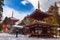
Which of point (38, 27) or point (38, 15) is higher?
point (38, 15)

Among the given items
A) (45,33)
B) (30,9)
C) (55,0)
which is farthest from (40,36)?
(55,0)

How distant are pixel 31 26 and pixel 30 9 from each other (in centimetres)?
18

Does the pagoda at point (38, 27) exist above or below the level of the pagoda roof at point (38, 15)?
below

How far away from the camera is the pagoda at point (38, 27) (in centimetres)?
142

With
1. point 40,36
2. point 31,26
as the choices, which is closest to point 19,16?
point 31,26

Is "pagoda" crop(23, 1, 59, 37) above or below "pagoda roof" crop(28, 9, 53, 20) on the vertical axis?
below

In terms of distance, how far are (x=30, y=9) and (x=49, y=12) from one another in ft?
0.64

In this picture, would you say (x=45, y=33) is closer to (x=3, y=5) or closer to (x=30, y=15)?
(x=30, y=15)

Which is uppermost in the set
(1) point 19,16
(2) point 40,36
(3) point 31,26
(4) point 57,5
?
(4) point 57,5

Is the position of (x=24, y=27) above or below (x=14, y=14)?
below

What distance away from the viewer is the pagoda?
56.1 inches

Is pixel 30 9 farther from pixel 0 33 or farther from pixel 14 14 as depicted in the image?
pixel 0 33

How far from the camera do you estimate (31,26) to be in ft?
4.70

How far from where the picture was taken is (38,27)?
143 centimetres
